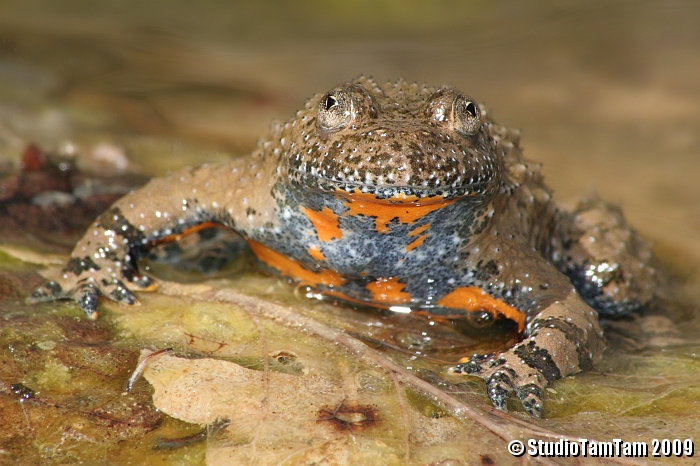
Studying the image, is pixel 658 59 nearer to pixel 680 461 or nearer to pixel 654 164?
pixel 654 164

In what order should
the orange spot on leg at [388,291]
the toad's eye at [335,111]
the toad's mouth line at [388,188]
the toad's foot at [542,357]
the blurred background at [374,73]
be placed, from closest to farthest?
1. the toad's mouth line at [388,188]
2. the toad's foot at [542,357]
3. the toad's eye at [335,111]
4. the orange spot on leg at [388,291]
5. the blurred background at [374,73]

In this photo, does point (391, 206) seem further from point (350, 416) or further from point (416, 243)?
point (350, 416)

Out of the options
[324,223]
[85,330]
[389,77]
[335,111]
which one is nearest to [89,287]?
[85,330]

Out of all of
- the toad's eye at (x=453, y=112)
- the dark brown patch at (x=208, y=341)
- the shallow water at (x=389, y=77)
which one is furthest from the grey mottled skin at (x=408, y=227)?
the dark brown patch at (x=208, y=341)

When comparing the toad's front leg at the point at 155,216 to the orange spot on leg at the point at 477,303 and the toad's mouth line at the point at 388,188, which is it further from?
the orange spot on leg at the point at 477,303

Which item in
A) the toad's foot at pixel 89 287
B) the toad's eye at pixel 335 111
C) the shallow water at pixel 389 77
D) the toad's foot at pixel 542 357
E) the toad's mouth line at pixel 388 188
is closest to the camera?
the toad's mouth line at pixel 388 188
